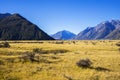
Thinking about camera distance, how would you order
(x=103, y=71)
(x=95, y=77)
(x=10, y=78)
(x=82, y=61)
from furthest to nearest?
(x=82, y=61)
(x=103, y=71)
(x=95, y=77)
(x=10, y=78)

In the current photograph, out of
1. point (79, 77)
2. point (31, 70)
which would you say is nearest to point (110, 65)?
point (79, 77)

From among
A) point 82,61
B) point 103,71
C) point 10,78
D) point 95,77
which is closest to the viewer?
point 10,78

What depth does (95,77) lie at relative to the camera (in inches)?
1289

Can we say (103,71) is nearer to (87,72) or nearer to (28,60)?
(87,72)

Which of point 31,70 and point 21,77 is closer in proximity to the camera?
point 21,77

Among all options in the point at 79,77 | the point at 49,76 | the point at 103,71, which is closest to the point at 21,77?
the point at 49,76

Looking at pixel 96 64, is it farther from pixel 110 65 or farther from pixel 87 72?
pixel 87 72

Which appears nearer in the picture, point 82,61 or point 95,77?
point 95,77

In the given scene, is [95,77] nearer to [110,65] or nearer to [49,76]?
[49,76]

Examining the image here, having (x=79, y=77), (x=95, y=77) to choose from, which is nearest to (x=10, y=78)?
(x=79, y=77)

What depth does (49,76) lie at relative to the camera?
32188 mm

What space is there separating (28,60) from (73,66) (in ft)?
22.7

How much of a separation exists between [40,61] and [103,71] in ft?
33.0

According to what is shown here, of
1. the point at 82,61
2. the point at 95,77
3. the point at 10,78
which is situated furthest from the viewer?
the point at 82,61
